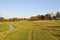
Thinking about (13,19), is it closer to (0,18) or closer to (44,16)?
(0,18)

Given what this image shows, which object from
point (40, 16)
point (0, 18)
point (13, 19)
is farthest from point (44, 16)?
point (0, 18)

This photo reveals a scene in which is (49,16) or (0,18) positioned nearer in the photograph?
(0,18)

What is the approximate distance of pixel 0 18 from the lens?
108 meters

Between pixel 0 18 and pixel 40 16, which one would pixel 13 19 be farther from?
pixel 40 16

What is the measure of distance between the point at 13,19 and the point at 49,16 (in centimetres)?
5042

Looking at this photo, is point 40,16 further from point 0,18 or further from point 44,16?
point 0,18

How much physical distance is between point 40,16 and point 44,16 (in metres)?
4.18

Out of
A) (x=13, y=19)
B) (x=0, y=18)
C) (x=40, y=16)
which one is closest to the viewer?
(x=0, y=18)

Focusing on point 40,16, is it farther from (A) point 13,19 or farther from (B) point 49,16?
(A) point 13,19

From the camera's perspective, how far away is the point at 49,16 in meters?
156

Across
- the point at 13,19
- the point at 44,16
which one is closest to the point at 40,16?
the point at 44,16

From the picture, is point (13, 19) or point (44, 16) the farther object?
point (44, 16)

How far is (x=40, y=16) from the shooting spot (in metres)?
152

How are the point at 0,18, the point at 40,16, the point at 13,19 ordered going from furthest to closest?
the point at 40,16, the point at 13,19, the point at 0,18
